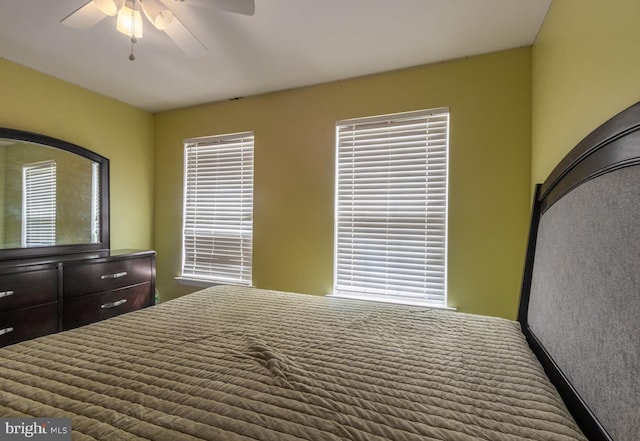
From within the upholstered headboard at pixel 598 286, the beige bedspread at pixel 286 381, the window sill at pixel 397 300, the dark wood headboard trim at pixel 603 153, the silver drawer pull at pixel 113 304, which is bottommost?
the silver drawer pull at pixel 113 304

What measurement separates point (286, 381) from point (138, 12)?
6.30 feet

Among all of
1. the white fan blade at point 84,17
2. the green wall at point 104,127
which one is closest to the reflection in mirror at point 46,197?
the green wall at point 104,127

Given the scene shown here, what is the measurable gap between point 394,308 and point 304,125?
1.72 meters

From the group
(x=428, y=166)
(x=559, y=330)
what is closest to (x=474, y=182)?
(x=428, y=166)

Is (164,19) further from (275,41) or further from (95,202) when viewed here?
(95,202)

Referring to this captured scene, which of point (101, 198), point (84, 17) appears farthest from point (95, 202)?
point (84, 17)

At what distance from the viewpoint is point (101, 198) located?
9.23 ft

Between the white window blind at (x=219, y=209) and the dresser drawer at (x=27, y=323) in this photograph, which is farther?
the white window blind at (x=219, y=209)

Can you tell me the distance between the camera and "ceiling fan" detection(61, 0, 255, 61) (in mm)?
1380

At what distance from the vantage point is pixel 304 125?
2625 millimetres

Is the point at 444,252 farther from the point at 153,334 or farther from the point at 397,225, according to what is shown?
the point at 153,334

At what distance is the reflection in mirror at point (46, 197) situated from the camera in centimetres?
222

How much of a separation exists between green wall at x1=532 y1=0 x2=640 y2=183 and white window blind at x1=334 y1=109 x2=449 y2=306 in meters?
0.60

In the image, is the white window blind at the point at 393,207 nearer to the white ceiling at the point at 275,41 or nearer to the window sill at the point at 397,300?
the window sill at the point at 397,300
